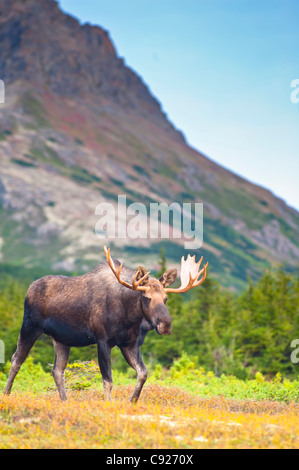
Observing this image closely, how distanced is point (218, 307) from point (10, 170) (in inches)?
6249

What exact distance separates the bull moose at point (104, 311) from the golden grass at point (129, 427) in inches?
45.4

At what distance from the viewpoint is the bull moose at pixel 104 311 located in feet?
35.7

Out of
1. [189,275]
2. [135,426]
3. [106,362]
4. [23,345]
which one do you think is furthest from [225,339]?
[135,426]

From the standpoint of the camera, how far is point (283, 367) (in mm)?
24359

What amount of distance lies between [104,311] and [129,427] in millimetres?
2906

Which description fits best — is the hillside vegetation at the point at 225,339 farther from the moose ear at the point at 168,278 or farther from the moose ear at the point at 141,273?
the moose ear at the point at 141,273

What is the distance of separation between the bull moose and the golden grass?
1.15m

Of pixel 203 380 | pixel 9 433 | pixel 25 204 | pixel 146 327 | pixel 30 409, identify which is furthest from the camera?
pixel 25 204

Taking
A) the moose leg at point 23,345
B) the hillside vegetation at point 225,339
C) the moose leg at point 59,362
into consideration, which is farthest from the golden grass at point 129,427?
the hillside vegetation at point 225,339

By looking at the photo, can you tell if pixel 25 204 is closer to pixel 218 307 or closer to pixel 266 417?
pixel 218 307

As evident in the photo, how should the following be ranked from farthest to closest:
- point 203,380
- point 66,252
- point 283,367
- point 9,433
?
point 66,252, point 283,367, point 203,380, point 9,433

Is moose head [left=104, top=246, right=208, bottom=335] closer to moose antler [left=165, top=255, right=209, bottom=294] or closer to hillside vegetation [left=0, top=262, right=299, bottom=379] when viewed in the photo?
moose antler [left=165, top=255, right=209, bottom=294]

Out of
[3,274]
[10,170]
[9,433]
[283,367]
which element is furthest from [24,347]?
[10,170]
